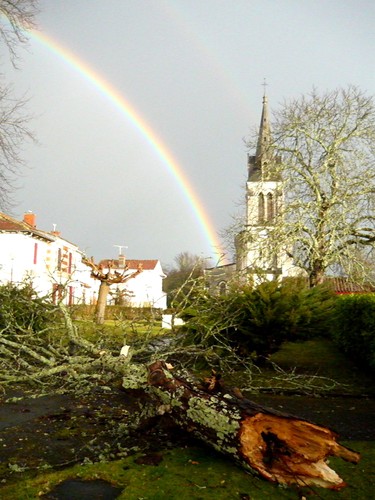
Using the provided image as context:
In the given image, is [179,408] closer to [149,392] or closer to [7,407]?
[149,392]

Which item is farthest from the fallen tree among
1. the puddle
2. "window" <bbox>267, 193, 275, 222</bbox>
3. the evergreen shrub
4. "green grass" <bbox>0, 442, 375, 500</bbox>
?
"window" <bbox>267, 193, 275, 222</bbox>

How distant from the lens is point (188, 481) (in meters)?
4.11

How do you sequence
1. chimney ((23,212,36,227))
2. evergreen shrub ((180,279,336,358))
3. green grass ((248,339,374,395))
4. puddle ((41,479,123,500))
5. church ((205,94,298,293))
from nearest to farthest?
puddle ((41,479,123,500)) < green grass ((248,339,374,395)) < evergreen shrub ((180,279,336,358)) < church ((205,94,298,293)) < chimney ((23,212,36,227))

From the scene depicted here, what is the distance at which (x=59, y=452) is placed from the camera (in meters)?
5.03

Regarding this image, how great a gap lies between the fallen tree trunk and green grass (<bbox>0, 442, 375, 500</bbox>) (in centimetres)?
16

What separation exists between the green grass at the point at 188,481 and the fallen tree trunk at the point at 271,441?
163 millimetres

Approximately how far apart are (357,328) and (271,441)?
7939 millimetres

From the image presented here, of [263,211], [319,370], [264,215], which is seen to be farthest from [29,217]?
[319,370]

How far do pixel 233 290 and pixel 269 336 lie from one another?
1.37 metres

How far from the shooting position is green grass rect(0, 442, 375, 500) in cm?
385

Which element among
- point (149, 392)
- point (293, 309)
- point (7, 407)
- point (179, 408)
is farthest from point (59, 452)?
point (293, 309)

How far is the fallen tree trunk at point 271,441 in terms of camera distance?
12.9ft

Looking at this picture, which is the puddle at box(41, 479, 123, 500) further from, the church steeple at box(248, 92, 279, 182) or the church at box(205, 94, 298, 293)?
the church steeple at box(248, 92, 279, 182)

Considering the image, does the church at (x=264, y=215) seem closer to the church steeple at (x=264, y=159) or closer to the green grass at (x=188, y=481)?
the church steeple at (x=264, y=159)
